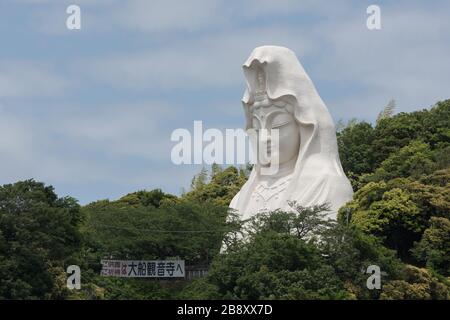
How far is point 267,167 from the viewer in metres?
31.5

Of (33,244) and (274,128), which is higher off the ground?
(274,128)

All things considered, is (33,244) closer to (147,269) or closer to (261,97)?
(147,269)

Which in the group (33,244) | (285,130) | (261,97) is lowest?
(33,244)

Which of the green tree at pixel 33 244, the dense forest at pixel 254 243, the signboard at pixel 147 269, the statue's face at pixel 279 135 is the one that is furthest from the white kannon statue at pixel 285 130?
the green tree at pixel 33 244

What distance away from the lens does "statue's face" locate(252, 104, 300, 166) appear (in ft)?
102

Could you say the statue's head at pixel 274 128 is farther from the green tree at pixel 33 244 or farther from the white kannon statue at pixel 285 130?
the green tree at pixel 33 244

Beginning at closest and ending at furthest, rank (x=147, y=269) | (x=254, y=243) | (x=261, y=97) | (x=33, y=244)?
(x=33, y=244), (x=254, y=243), (x=147, y=269), (x=261, y=97)

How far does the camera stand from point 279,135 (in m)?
31.1

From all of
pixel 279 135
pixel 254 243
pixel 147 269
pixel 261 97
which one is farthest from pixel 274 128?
pixel 254 243

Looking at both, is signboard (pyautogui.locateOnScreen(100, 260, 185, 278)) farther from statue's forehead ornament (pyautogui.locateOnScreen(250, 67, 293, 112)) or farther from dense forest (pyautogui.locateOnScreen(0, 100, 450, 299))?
statue's forehead ornament (pyautogui.locateOnScreen(250, 67, 293, 112))

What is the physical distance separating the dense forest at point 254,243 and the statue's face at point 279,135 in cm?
195

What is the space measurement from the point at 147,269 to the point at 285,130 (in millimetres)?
5035

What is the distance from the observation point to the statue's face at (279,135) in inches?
1225
